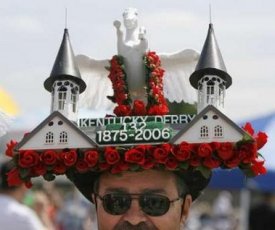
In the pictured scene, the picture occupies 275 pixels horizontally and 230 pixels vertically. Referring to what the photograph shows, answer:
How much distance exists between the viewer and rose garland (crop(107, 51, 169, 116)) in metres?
4.07

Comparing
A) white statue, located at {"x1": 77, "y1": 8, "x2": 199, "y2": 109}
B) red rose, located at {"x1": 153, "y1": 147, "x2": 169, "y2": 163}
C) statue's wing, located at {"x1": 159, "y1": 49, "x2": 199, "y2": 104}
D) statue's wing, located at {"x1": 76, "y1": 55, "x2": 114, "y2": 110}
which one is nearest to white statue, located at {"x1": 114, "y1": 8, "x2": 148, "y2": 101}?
white statue, located at {"x1": 77, "y1": 8, "x2": 199, "y2": 109}

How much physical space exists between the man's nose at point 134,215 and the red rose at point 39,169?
0.50 meters

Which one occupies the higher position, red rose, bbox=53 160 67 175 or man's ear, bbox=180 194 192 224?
red rose, bbox=53 160 67 175

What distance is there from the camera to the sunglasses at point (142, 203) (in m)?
3.82

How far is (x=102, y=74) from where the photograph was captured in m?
4.54

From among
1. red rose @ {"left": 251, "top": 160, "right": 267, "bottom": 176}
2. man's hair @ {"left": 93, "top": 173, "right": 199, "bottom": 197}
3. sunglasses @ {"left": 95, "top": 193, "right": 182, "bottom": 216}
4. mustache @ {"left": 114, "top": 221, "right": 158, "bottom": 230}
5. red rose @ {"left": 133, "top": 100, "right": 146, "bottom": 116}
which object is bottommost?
mustache @ {"left": 114, "top": 221, "right": 158, "bottom": 230}

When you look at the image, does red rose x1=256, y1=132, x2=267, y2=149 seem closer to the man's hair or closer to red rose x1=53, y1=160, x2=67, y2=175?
the man's hair

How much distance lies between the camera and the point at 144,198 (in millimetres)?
3840

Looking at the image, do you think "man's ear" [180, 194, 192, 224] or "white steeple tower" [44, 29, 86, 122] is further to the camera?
"white steeple tower" [44, 29, 86, 122]

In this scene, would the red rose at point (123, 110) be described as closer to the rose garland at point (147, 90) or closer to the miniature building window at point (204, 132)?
the rose garland at point (147, 90)

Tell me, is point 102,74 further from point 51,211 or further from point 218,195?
point 218,195

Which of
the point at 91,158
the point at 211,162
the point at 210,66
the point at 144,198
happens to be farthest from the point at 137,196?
the point at 210,66

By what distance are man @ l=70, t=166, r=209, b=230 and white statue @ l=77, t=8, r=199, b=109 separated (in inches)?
18.0

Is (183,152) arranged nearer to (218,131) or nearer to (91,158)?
(218,131)
